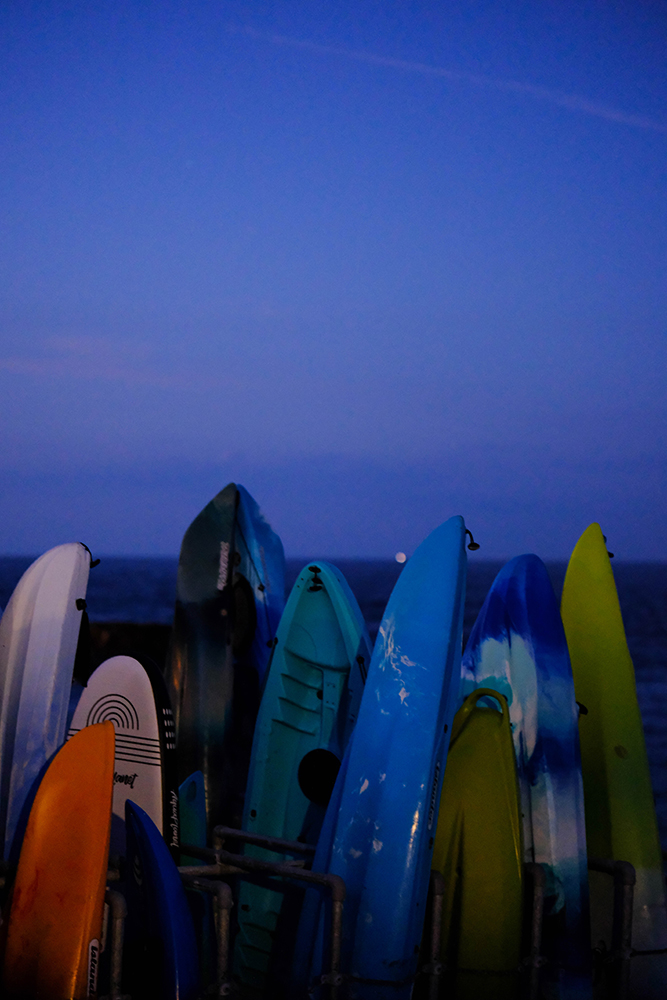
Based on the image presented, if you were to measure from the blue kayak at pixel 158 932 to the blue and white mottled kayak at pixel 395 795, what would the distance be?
1.22 feet

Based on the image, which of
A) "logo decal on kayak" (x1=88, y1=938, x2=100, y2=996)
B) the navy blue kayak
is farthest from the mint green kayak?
A: "logo decal on kayak" (x1=88, y1=938, x2=100, y2=996)

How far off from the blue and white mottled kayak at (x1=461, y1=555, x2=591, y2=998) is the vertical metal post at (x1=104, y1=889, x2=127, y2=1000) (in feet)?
4.86

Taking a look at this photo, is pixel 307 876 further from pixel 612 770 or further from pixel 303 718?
pixel 612 770

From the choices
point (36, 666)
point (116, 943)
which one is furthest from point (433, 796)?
point (36, 666)

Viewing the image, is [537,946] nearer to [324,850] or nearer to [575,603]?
[324,850]

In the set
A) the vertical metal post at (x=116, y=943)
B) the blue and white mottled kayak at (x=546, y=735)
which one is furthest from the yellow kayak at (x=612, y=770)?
the vertical metal post at (x=116, y=943)

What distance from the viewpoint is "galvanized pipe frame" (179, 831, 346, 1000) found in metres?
2.36

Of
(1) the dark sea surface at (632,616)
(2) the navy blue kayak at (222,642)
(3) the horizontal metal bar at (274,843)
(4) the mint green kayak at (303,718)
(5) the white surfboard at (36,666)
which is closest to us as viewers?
(3) the horizontal metal bar at (274,843)

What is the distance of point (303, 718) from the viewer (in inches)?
150

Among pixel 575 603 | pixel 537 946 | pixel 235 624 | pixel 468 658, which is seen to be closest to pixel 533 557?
pixel 575 603

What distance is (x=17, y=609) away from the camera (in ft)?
11.0

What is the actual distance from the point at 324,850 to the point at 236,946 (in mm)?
1155

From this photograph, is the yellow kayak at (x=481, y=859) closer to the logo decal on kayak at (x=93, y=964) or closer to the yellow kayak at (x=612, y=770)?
the yellow kayak at (x=612, y=770)

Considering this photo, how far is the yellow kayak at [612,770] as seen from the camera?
132 inches
